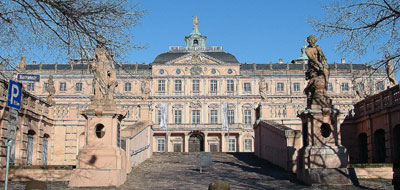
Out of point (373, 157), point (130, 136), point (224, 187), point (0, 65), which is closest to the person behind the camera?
point (224, 187)

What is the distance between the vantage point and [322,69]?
13188 millimetres

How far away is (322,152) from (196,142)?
48.3 m

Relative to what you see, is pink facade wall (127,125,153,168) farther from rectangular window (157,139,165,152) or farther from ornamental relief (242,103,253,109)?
ornamental relief (242,103,253,109)

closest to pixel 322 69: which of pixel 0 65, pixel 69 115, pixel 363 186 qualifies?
pixel 363 186

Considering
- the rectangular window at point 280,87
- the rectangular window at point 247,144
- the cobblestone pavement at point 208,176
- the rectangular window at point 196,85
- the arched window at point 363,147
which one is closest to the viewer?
the cobblestone pavement at point 208,176

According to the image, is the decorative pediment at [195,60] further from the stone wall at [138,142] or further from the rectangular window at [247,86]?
the stone wall at [138,142]

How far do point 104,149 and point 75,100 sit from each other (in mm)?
52343

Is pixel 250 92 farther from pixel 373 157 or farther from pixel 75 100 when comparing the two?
pixel 373 157

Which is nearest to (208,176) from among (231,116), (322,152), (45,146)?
(322,152)

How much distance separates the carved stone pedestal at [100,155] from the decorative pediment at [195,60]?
5002cm

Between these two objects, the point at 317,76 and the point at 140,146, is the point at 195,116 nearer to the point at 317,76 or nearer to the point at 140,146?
the point at 140,146

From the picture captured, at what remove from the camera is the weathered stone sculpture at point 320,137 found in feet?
40.3

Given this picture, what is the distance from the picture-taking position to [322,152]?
12.7 m

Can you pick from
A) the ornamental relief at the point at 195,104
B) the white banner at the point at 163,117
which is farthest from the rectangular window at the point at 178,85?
the white banner at the point at 163,117
